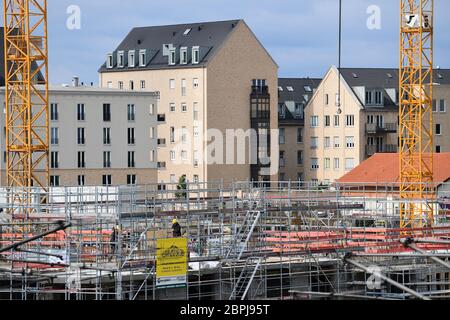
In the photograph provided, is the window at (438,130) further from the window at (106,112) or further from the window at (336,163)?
the window at (106,112)

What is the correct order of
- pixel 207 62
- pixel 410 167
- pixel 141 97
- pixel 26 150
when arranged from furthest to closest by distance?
pixel 207 62 → pixel 141 97 → pixel 410 167 → pixel 26 150

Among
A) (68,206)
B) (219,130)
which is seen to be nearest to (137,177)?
(219,130)

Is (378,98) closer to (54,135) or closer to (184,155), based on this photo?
(184,155)

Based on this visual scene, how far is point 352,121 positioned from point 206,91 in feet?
43.7

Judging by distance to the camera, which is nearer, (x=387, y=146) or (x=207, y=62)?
(x=207, y=62)

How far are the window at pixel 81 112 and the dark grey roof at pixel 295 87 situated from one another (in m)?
33.3

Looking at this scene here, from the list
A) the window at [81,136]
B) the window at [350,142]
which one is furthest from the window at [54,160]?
the window at [350,142]

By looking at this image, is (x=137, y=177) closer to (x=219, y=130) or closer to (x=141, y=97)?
(x=141, y=97)

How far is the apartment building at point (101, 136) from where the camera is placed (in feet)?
288

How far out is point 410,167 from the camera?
2803 inches

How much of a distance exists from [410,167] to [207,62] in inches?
1459

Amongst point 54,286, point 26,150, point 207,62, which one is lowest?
point 54,286

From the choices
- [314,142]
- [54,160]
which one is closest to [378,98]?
[314,142]

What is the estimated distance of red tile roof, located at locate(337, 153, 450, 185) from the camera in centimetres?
8350
